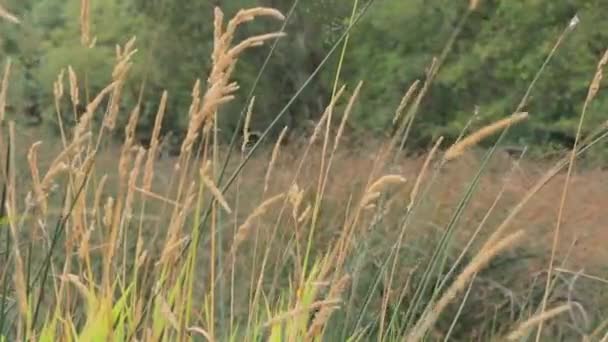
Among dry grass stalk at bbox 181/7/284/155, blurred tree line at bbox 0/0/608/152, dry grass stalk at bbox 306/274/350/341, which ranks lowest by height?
blurred tree line at bbox 0/0/608/152

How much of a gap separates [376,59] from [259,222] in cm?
844

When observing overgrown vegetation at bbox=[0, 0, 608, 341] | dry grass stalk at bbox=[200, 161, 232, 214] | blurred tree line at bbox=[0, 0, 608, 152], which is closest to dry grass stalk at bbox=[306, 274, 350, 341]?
overgrown vegetation at bbox=[0, 0, 608, 341]

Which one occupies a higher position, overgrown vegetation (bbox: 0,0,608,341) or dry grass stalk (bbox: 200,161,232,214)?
dry grass stalk (bbox: 200,161,232,214)

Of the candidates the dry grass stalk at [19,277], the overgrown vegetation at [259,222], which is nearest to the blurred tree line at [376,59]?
the overgrown vegetation at [259,222]

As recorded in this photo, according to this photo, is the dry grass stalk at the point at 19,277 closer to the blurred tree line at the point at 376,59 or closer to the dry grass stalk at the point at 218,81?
the dry grass stalk at the point at 218,81

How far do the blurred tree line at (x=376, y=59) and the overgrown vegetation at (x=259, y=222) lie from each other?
0.16 ft

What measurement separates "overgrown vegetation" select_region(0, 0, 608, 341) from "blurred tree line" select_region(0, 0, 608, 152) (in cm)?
5

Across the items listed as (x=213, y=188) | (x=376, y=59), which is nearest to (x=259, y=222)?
(x=213, y=188)

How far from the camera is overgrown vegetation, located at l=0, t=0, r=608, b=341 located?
6.86 feet

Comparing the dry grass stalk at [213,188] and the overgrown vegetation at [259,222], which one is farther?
the overgrown vegetation at [259,222]

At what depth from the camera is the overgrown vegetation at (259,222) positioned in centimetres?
209

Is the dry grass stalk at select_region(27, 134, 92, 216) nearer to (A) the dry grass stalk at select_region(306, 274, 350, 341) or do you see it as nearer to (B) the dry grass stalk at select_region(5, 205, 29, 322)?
(B) the dry grass stalk at select_region(5, 205, 29, 322)

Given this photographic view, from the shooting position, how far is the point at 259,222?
8.43 ft

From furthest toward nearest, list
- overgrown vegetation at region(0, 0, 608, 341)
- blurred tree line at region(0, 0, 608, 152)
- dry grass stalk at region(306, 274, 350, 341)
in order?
blurred tree line at region(0, 0, 608, 152)
overgrown vegetation at region(0, 0, 608, 341)
dry grass stalk at region(306, 274, 350, 341)
